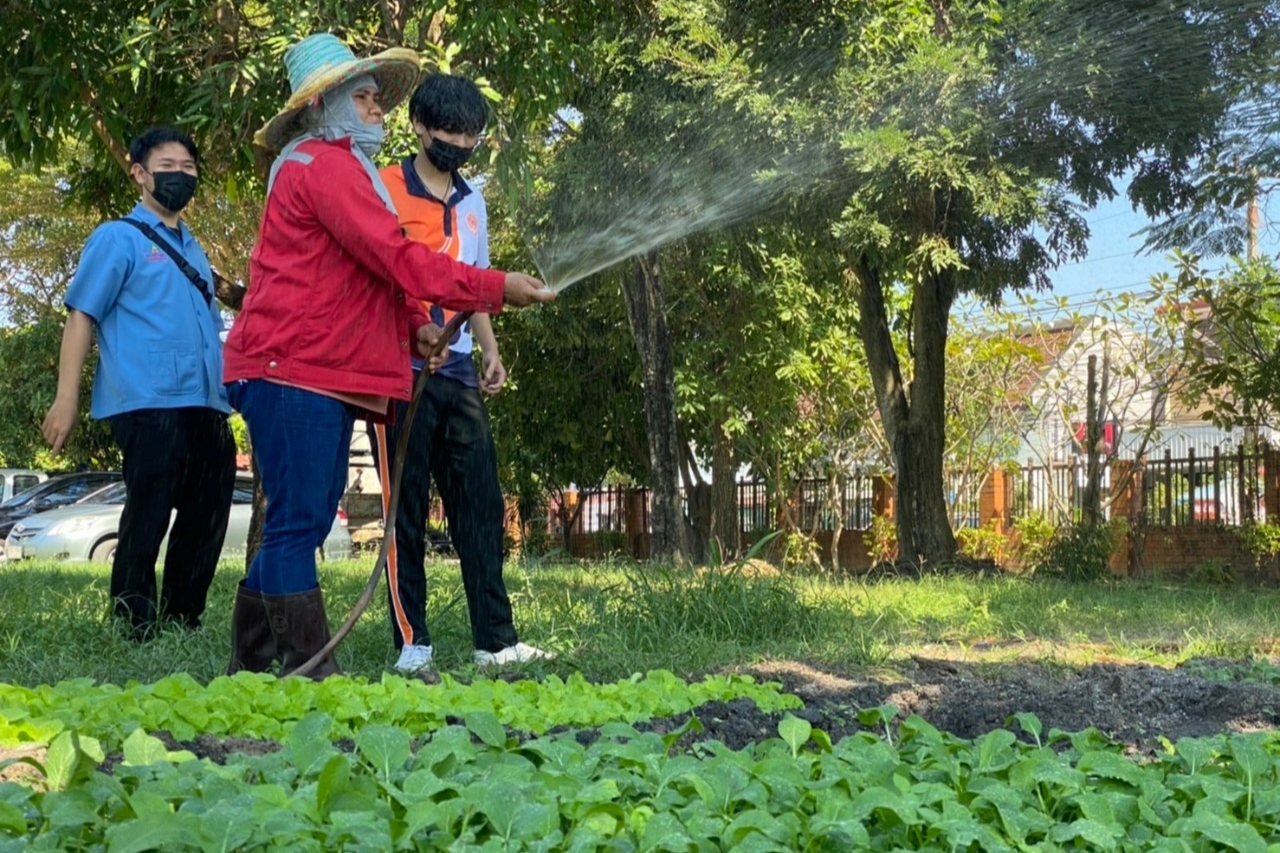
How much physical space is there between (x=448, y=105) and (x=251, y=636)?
1769mm

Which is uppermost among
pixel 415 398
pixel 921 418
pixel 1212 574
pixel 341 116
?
pixel 341 116

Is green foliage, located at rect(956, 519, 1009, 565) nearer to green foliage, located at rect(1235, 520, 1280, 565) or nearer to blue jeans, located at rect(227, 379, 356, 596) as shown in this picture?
green foliage, located at rect(1235, 520, 1280, 565)

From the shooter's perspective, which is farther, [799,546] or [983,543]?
[799,546]

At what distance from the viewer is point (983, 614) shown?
6.84 meters

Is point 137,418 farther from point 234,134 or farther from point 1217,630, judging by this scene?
point 1217,630

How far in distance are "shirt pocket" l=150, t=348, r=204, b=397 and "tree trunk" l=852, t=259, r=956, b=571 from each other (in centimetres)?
897

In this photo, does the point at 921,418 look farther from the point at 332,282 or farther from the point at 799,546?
the point at 332,282

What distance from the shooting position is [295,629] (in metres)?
4.08

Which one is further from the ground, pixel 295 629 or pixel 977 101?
pixel 977 101

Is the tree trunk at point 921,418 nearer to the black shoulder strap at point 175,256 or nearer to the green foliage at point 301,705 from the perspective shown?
the black shoulder strap at point 175,256

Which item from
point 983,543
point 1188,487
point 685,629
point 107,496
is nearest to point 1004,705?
point 685,629

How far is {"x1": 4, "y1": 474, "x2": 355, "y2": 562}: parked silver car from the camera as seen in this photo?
16.2 metres

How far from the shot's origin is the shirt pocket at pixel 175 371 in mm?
5191

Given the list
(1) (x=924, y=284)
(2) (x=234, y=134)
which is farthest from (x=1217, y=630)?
(1) (x=924, y=284)
